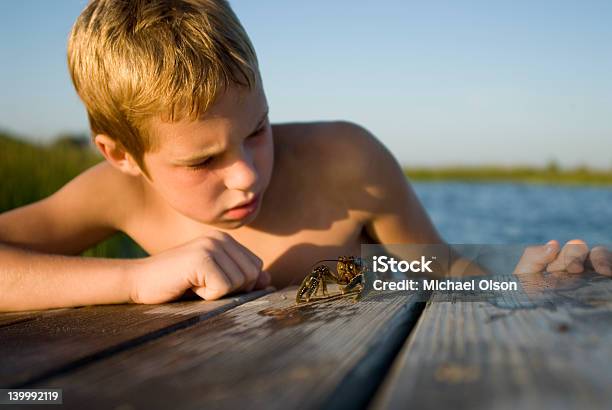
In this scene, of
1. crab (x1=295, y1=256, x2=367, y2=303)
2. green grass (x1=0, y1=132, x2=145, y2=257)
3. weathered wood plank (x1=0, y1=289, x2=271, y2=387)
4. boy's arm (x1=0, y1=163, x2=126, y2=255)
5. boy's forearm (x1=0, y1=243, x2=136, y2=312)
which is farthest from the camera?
green grass (x1=0, y1=132, x2=145, y2=257)

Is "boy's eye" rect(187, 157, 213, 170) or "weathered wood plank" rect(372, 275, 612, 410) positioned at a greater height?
"boy's eye" rect(187, 157, 213, 170)

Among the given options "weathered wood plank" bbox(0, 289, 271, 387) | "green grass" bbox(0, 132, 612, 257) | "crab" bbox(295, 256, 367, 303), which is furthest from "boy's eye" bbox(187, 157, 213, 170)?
"green grass" bbox(0, 132, 612, 257)

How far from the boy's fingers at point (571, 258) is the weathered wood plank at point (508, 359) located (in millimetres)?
515

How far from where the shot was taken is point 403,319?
1136 mm

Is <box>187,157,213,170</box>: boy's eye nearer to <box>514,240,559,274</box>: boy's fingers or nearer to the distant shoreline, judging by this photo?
<box>514,240,559,274</box>: boy's fingers

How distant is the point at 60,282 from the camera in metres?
1.79

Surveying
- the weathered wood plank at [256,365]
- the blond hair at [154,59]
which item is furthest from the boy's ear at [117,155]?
the weathered wood plank at [256,365]

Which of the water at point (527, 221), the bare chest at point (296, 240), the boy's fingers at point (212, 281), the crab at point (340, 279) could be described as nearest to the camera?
the crab at point (340, 279)

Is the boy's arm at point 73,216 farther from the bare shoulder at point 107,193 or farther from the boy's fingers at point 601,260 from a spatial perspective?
the boy's fingers at point 601,260

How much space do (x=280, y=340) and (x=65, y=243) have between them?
177cm

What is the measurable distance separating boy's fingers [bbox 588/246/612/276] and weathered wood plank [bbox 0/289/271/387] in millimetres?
987

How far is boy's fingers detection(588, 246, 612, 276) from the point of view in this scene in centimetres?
163

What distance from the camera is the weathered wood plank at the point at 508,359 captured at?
25.6 inches

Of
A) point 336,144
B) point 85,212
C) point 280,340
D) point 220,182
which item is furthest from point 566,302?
point 85,212
